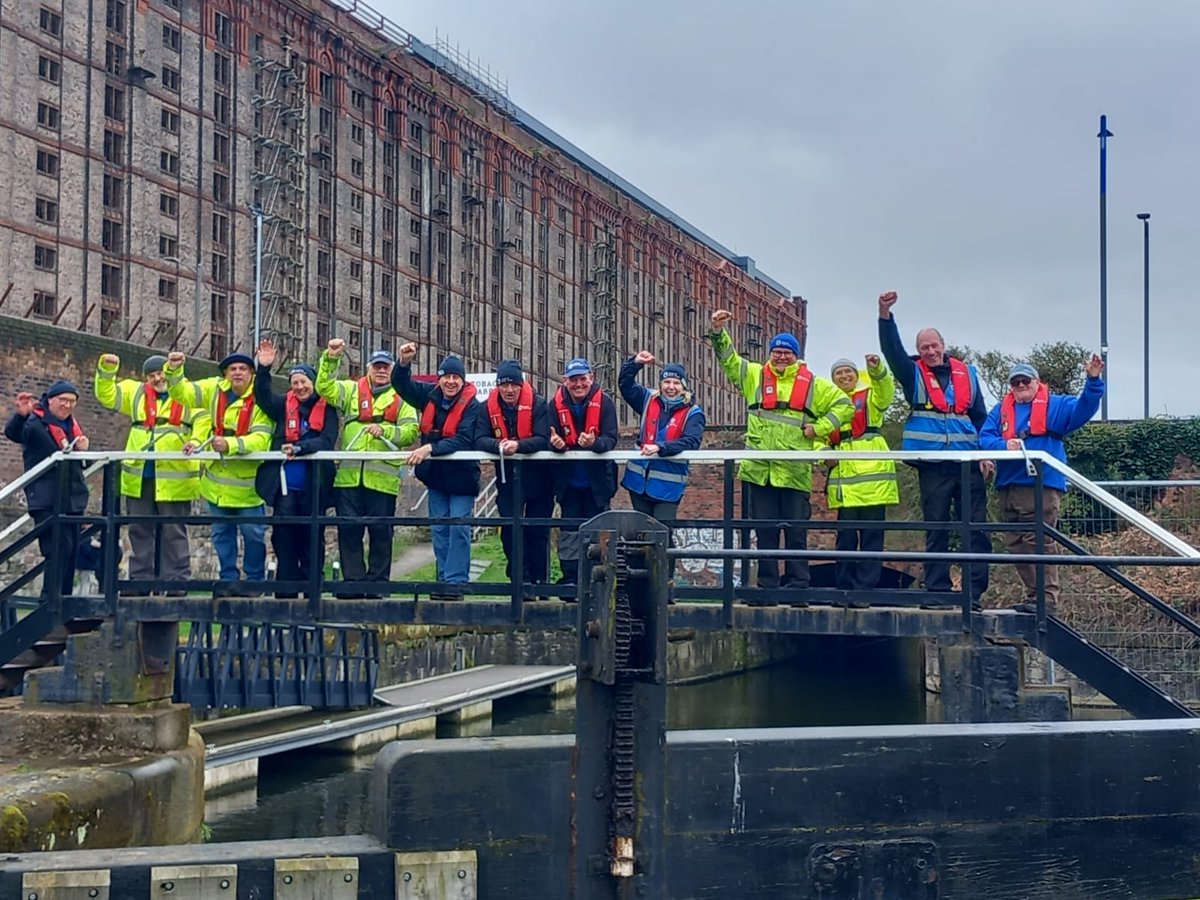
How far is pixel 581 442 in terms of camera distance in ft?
29.1

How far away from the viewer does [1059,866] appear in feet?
15.8

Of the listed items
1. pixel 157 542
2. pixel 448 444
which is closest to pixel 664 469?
pixel 448 444

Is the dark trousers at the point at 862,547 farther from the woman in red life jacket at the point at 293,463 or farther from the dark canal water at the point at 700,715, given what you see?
the woman in red life jacket at the point at 293,463

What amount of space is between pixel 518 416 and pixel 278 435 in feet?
6.29

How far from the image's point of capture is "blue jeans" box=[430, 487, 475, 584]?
9188 millimetres

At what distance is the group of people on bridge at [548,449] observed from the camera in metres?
8.69

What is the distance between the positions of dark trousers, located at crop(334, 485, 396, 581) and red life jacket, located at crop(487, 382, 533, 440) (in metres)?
1.03

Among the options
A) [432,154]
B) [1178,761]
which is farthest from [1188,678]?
[432,154]

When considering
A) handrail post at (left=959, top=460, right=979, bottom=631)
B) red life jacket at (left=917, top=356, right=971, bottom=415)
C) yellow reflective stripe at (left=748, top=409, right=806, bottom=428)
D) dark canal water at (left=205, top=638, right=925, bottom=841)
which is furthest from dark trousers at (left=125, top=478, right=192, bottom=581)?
handrail post at (left=959, top=460, right=979, bottom=631)

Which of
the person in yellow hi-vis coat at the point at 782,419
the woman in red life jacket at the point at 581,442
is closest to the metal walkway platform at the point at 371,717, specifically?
the woman in red life jacket at the point at 581,442

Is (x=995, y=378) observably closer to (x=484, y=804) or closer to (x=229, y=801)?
(x=229, y=801)

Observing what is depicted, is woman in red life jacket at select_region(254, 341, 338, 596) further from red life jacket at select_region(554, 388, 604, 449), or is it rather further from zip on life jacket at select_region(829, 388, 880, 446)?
zip on life jacket at select_region(829, 388, 880, 446)

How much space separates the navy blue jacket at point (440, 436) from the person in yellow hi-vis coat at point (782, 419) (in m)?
1.78

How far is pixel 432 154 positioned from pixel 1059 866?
6156 centimetres
